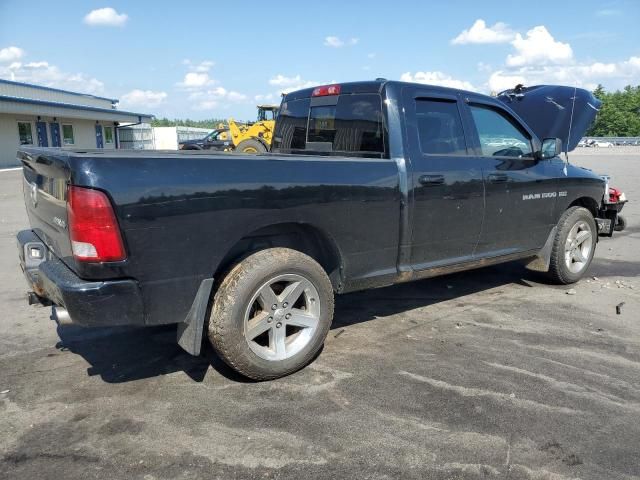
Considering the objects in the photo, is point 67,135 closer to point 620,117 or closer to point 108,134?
point 108,134

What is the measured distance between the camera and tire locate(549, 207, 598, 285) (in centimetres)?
557

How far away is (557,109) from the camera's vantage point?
7.46 metres

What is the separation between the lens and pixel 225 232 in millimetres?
3133

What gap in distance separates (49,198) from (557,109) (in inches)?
268

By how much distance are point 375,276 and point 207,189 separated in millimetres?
Answer: 1559

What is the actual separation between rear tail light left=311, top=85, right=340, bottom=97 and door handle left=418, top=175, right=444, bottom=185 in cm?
112

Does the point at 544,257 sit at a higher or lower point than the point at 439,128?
lower

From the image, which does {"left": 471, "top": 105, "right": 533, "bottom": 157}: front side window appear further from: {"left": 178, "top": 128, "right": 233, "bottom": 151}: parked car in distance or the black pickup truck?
{"left": 178, "top": 128, "right": 233, "bottom": 151}: parked car in distance

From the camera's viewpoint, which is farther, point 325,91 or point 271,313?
point 325,91

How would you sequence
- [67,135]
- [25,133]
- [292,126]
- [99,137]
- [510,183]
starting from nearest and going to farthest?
[510,183] → [292,126] → [25,133] → [67,135] → [99,137]

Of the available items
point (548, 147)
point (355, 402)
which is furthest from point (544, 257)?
point (355, 402)

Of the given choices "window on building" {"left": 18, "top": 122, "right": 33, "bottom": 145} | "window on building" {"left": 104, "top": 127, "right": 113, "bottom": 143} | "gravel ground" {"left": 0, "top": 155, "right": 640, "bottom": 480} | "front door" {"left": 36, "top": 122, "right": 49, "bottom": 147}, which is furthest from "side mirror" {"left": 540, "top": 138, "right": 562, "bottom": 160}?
"window on building" {"left": 104, "top": 127, "right": 113, "bottom": 143}

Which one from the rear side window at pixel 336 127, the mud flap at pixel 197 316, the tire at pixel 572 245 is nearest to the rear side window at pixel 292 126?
the rear side window at pixel 336 127

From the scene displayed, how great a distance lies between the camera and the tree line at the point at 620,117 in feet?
257
